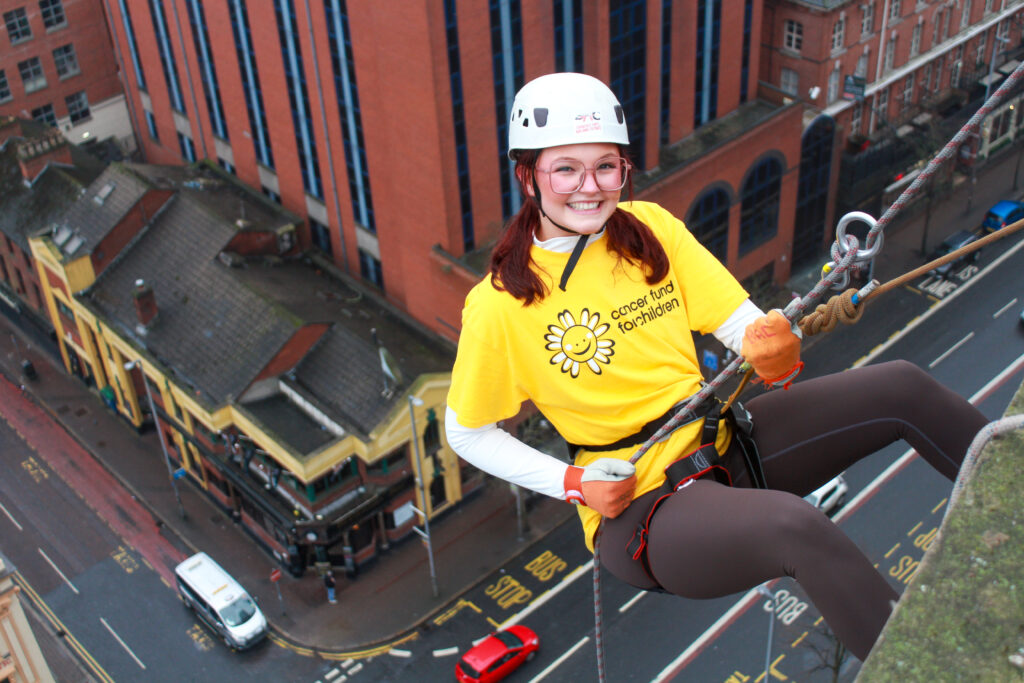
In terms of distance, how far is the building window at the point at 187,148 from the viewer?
69.9m

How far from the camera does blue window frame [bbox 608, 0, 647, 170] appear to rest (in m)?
51.0

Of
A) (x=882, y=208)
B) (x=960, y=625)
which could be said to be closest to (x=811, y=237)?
(x=882, y=208)

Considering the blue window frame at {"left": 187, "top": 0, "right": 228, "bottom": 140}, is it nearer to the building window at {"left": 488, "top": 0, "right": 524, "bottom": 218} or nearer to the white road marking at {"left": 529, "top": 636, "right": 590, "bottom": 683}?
the building window at {"left": 488, "top": 0, "right": 524, "bottom": 218}

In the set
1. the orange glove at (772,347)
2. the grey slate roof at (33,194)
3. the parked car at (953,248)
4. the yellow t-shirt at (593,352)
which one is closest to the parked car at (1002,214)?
the parked car at (953,248)

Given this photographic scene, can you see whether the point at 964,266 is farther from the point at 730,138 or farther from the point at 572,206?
the point at 572,206

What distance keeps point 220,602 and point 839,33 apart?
42223 mm

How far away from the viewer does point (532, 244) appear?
47.9ft

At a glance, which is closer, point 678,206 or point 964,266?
point 678,206

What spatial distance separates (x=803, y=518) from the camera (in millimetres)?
12008

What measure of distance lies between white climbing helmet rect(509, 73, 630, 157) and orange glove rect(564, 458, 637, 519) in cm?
374

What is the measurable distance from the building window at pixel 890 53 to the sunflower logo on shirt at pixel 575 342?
5718cm

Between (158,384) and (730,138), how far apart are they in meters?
29.6

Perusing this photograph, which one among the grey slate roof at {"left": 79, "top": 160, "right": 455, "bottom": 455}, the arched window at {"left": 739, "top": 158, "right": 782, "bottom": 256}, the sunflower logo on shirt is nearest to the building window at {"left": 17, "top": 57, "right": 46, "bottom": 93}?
the grey slate roof at {"left": 79, "top": 160, "right": 455, "bottom": 455}

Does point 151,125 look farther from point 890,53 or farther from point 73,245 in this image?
point 890,53
